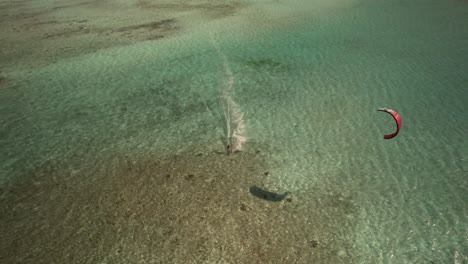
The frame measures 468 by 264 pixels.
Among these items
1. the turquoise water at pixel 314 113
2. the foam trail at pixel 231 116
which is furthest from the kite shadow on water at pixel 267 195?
the foam trail at pixel 231 116

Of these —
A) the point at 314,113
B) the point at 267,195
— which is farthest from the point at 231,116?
the point at 267,195

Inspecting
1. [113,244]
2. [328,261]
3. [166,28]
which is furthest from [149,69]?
[328,261]

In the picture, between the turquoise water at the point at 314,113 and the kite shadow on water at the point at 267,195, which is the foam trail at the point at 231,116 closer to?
the turquoise water at the point at 314,113

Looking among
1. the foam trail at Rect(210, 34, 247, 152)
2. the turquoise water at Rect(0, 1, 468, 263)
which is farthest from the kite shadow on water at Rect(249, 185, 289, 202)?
the foam trail at Rect(210, 34, 247, 152)

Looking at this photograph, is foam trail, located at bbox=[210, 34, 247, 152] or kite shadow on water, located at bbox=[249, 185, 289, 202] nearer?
kite shadow on water, located at bbox=[249, 185, 289, 202]

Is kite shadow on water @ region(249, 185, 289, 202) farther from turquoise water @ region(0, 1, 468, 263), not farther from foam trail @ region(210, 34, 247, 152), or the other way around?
foam trail @ region(210, 34, 247, 152)

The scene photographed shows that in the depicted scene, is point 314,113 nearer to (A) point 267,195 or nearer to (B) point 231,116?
(B) point 231,116

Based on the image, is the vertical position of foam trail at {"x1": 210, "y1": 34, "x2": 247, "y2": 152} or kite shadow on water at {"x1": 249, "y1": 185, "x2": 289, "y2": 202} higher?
foam trail at {"x1": 210, "y1": 34, "x2": 247, "y2": 152}
